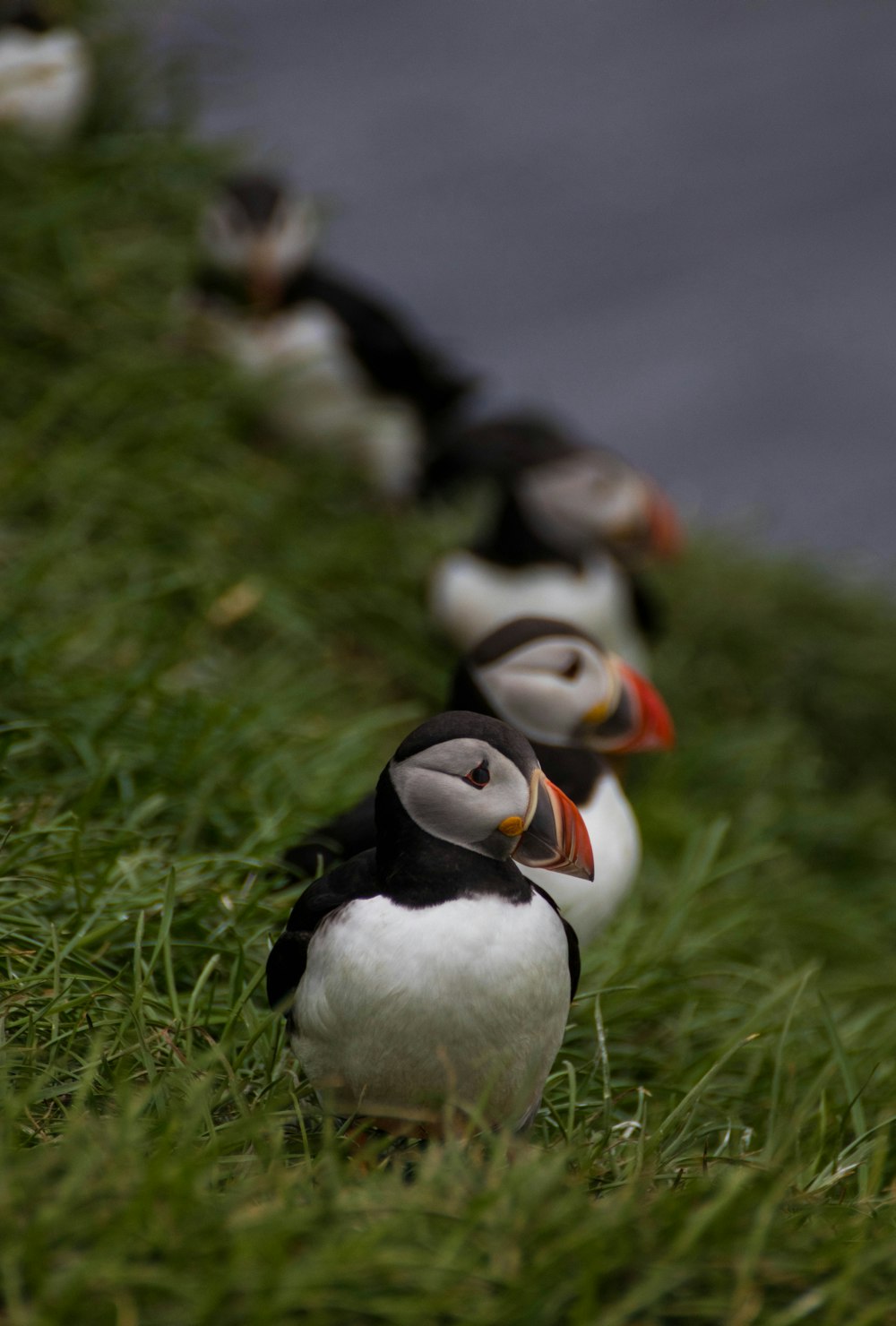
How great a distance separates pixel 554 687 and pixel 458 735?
1.08 metres

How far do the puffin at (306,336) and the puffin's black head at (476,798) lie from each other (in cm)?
398

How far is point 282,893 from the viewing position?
3.03 m

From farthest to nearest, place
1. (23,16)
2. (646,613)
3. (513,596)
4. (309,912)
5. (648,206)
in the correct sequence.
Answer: (648,206)
(23,16)
(646,613)
(513,596)
(309,912)

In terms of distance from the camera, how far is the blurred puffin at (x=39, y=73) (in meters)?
Result: 6.33

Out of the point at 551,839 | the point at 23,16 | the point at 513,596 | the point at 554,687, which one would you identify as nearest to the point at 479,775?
the point at 551,839

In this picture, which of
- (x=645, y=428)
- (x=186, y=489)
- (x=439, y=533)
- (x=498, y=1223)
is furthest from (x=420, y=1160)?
(x=645, y=428)

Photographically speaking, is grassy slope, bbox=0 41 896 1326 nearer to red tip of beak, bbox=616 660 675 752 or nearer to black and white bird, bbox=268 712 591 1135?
black and white bird, bbox=268 712 591 1135

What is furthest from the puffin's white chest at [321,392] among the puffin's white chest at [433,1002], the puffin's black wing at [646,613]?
the puffin's white chest at [433,1002]

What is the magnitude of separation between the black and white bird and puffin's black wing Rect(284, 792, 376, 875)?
1.93 ft

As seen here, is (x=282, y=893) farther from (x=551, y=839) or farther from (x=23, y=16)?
(x=23, y=16)

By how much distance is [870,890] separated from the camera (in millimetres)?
5152

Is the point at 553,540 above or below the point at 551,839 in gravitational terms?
below

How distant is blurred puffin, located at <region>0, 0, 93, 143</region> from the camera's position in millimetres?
6328

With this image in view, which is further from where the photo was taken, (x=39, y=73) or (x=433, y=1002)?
(x=39, y=73)
